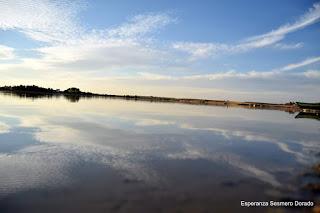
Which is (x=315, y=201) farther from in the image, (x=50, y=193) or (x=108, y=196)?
(x=50, y=193)

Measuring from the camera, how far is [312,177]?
13.0 metres

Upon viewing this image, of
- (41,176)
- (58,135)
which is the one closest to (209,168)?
(41,176)

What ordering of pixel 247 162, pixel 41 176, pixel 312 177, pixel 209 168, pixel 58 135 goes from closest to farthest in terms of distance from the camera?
pixel 41 176 → pixel 312 177 → pixel 209 168 → pixel 247 162 → pixel 58 135

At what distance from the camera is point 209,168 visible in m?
13.9

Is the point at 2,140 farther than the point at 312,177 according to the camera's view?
Yes

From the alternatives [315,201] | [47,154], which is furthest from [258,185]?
[47,154]

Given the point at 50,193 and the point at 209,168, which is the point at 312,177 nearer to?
the point at 209,168

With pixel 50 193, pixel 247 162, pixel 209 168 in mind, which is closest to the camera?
pixel 50 193

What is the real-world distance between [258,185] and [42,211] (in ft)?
25.1

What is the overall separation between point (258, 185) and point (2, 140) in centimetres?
1368

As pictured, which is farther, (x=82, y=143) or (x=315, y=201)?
(x=82, y=143)

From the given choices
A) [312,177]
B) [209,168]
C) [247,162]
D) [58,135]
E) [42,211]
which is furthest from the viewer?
[58,135]

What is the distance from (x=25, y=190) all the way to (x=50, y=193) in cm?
83

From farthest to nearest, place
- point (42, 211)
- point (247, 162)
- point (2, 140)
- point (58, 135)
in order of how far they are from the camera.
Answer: point (58, 135)
point (2, 140)
point (247, 162)
point (42, 211)
